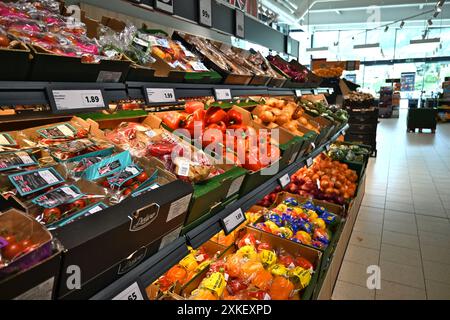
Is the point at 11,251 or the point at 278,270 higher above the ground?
the point at 11,251

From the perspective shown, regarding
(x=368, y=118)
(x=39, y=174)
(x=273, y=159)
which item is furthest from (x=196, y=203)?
(x=368, y=118)

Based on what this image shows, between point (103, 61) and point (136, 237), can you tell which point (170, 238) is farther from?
point (103, 61)

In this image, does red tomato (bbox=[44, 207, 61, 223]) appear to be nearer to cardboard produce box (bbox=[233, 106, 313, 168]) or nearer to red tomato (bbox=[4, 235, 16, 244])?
red tomato (bbox=[4, 235, 16, 244])

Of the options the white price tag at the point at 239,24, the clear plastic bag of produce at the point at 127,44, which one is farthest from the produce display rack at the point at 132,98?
the white price tag at the point at 239,24

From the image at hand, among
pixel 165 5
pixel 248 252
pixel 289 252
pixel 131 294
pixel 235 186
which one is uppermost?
pixel 165 5

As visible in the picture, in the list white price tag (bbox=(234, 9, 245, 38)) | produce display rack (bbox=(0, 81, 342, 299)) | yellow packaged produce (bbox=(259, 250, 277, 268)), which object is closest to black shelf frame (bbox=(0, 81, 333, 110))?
produce display rack (bbox=(0, 81, 342, 299))

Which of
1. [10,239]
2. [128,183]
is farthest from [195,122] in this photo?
[10,239]

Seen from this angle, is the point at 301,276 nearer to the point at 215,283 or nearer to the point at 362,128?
the point at 215,283

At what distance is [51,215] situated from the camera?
0.73m

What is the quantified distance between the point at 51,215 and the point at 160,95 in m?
0.67

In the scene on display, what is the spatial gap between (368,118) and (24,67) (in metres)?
6.76

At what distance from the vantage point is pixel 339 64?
6715 millimetres

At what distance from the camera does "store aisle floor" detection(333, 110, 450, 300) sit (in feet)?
7.86

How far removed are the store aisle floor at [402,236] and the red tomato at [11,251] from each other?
226 cm
